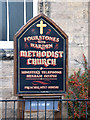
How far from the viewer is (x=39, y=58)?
3.28 meters

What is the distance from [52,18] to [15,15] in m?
1.16

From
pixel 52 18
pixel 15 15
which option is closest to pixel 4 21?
pixel 15 15

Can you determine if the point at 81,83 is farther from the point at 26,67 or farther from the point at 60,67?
the point at 26,67

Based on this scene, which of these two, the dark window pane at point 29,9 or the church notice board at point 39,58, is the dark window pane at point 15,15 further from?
the church notice board at point 39,58

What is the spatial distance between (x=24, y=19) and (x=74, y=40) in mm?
1654

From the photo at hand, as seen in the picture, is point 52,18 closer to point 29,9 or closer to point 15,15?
point 29,9

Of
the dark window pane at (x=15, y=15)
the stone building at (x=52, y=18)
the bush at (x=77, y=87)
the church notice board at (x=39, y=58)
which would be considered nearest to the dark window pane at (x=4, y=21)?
the stone building at (x=52, y=18)

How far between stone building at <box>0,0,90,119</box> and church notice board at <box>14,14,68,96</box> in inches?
51.7

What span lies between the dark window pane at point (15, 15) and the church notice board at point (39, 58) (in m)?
1.63

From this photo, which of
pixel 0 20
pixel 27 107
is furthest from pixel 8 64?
pixel 27 107

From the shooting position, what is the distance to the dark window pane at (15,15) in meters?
4.75

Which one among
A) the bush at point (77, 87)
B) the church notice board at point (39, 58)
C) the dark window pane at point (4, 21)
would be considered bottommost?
the bush at point (77, 87)

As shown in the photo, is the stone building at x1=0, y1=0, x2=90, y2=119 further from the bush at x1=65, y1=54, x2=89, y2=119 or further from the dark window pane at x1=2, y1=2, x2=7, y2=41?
the bush at x1=65, y1=54, x2=89, y2=119

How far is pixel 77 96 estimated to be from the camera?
14.6 ft
